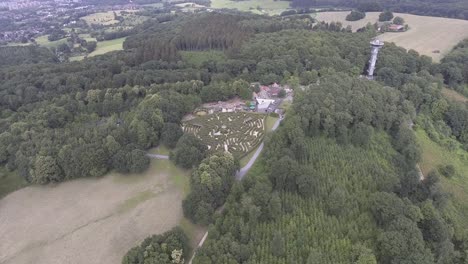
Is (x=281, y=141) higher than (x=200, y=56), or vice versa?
(x=200, y=56)

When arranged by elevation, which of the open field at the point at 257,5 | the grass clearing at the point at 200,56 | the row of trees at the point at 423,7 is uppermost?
the row of trees at the point at 423,7

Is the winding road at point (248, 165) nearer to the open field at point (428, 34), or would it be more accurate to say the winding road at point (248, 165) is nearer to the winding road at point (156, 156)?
the winding road at point (156, 156)

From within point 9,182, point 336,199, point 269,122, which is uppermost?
point 336,199

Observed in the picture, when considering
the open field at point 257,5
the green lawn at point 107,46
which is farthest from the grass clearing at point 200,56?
the open field at point 257,5

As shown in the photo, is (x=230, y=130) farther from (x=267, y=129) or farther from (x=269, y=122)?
(x=269, y=122)

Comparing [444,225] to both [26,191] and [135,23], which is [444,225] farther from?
[135,23]

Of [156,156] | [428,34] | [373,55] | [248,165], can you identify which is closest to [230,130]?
[248,165]

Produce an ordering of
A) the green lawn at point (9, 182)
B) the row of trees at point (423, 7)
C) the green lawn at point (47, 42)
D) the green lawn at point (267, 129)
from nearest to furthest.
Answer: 1. the green lawn at point (9, 182)
2. the green lawn at point (267, 129)
3. the green lawn at point (47, 42)
4. the row of trees at point (423, 7)
